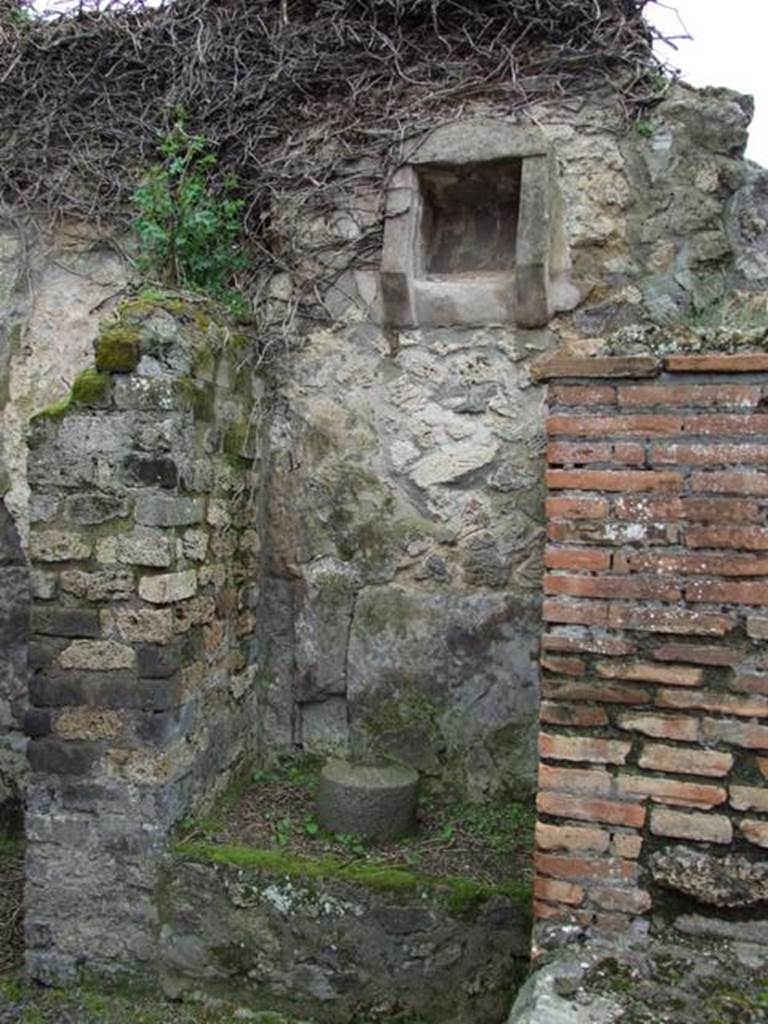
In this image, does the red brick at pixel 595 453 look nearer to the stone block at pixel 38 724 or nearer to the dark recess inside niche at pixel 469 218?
the dark recess inside niche at pixel 469 218

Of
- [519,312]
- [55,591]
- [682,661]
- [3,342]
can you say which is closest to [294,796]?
[55,591]

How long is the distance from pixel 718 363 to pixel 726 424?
6.2 inches

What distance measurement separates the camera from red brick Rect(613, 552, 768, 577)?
7.27ft

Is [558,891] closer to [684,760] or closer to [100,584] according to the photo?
[684,760]

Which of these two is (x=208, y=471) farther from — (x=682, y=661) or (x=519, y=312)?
(x=682, y=661)

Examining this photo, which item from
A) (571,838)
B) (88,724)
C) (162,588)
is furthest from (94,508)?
(571,838)

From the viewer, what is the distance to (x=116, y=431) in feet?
10.1

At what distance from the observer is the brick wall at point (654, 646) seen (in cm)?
222

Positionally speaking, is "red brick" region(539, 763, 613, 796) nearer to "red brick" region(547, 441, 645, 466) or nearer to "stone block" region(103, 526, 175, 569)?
"red brick" region(547, 441, 645, 466)

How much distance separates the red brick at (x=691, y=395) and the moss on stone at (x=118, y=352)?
1674mm

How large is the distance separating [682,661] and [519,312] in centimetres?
176

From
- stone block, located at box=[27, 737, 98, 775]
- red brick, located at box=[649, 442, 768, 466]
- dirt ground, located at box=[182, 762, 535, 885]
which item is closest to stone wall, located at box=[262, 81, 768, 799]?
dirt ground, located at box=[182, 762, 535, 885]

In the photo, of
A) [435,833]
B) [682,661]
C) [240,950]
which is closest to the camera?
[682,661]

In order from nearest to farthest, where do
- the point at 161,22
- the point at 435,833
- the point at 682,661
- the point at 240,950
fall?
the point at 682,661
the point at 240,950
the point at 435,833
the point at 161,22
